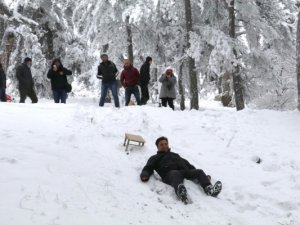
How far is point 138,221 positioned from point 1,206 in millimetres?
1780

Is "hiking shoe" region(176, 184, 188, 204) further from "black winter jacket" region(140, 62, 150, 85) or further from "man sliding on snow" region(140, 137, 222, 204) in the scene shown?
"black winter jacket" region(140, 62, 150, 85)

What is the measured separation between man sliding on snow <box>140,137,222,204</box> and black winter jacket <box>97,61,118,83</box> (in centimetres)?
563

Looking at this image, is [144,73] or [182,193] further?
[144,73]

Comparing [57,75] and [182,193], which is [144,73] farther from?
[182,193]

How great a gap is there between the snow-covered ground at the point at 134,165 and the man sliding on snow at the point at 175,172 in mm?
135

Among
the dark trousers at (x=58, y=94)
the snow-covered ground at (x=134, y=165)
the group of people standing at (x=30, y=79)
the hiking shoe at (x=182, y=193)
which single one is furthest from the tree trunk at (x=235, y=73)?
the hiking shoe at (x=182, y=193)

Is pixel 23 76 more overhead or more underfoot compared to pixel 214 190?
more overhead

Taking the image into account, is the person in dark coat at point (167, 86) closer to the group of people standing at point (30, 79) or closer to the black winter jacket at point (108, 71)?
the black winter jacket at point (108, 71)

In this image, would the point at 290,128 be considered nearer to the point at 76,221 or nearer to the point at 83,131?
the point at 83,131

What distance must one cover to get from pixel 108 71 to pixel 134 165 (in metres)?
5.91

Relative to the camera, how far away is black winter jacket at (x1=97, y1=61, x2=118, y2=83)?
1356cm

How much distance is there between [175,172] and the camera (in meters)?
7.53

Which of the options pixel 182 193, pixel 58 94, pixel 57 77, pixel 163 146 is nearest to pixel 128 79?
pixel 57 77

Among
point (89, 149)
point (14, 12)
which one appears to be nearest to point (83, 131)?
point (89, 149)
